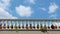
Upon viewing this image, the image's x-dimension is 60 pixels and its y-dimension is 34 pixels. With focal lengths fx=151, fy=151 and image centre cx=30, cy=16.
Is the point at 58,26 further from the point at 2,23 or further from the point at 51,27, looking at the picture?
the point at 2,23

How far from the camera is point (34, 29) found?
10789 millimetres

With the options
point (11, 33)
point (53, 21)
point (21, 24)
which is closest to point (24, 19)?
point (21, 24)

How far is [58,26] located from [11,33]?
3.39 metres

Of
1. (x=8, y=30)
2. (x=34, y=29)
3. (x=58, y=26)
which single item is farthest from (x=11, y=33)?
(x=58, y=26)

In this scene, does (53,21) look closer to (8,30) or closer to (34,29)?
(34,29)

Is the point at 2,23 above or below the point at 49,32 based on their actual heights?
above

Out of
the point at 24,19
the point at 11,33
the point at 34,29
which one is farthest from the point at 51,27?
the point at 11,33

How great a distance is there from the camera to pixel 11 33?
426 inches

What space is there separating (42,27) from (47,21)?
0.56 metres

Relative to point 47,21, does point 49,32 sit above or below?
below

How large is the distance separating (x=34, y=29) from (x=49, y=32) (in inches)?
42.7

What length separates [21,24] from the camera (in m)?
10.8

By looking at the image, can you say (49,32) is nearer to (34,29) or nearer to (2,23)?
(34,29)

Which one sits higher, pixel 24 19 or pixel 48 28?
pixel 24 19
